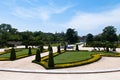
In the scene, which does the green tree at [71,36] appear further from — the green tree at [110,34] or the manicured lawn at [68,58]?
the manicured lawn at [68,58]

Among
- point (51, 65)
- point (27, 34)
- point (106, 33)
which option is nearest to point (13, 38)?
point (27, 34)

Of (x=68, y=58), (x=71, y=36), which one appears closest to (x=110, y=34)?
(x=71, y=36)

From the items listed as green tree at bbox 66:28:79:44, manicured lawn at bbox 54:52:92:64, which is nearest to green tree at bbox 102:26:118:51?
green tree at bbox 66:28:79:44

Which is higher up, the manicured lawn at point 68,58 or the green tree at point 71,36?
the green tree at point 71,36

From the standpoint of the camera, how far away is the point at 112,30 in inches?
3856

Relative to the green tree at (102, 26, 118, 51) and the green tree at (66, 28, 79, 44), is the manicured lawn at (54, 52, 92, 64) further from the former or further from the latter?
the green tree at (66, 28, 79, 44)

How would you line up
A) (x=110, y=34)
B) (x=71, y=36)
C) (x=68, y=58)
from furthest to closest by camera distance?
(x=71, y=36) → (x=110, y=34) → (x=68, y=58)

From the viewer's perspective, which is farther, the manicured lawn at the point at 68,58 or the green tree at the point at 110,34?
the green tree at the point at 110,34

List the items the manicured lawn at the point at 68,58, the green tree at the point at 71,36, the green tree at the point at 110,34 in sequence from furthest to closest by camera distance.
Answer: the green tree at the point at 71,36 → the green tree at the point at 110,34 → the manicured lawn at the point at 68,58

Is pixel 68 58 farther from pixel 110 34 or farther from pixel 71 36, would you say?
pixel 71 36

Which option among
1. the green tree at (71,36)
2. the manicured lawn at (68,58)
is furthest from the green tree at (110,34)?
the manicured lawn at (68,58)
